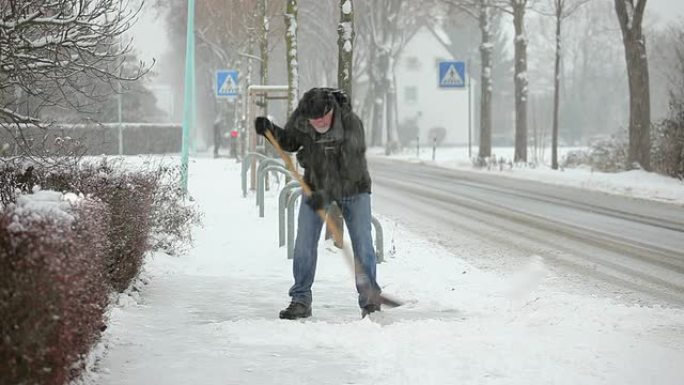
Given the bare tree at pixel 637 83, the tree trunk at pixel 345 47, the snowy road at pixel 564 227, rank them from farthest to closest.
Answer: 1. the bare tree at pixel 637 83
2. the tree trunk at pixel 345 47
3. the snowy road at pixel 564 227

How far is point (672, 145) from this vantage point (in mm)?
19969

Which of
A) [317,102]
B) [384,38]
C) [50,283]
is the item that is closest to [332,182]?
[317,102]

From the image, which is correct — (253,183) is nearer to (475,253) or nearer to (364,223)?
(475,253)

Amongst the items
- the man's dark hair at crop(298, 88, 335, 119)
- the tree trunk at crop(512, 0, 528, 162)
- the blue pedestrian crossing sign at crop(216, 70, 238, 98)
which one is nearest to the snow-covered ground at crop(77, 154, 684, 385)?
the man's dark hair at crop(298, 88, 335, 119)

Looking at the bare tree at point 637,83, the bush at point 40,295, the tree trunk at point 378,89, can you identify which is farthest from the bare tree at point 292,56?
the tree trunk at point 378,89

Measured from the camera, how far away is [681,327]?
19.9ft

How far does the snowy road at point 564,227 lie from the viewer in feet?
29.1

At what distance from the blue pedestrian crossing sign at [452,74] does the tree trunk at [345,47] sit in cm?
1734

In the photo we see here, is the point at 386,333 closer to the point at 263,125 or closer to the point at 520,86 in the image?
the point at 263,125

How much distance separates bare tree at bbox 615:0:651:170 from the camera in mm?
21578

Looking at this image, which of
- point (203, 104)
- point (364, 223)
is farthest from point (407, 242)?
point (203, 104)

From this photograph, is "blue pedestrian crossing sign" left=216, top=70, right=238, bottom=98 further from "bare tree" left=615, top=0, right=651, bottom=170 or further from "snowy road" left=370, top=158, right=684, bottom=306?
"bare tree" left=615, top=0, right=651, bottom=170

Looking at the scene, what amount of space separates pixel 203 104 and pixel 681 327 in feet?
223

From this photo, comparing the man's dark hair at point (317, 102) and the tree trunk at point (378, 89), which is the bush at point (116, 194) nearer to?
the man's dark hair at point (317, 102)
